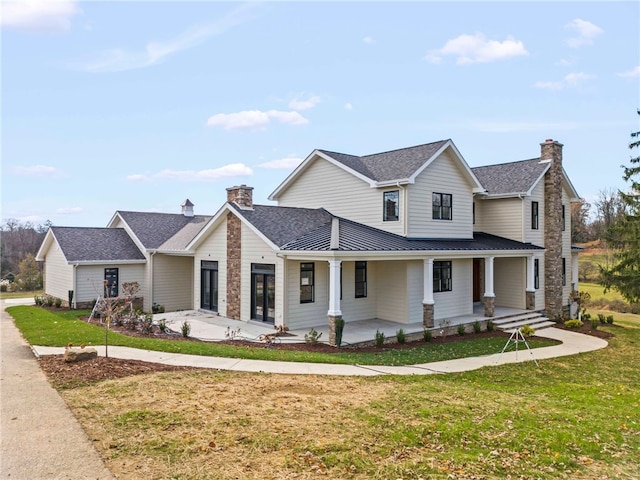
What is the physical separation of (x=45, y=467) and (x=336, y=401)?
446 centimetres

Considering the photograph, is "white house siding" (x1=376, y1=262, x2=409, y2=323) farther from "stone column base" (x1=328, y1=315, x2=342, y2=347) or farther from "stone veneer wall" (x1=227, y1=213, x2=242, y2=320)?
"stone veneer wall" (x1=227, y1=213, x2=242, y2=320)

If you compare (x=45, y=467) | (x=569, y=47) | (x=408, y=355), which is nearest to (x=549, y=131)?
(x=569, y=47)

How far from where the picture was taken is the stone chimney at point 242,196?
18.2m

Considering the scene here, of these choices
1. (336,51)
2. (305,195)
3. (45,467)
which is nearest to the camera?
(45,467)

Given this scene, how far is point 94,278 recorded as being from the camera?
23.0m

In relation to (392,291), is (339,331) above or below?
below

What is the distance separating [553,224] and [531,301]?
179 inches

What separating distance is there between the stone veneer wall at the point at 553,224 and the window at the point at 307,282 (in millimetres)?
13743

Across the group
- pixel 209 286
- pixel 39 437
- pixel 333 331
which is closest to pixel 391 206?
pixel 333 331

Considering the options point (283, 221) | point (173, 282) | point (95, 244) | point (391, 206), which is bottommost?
point (173, 282)

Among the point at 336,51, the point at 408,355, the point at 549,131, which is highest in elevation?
Answer: the point at 336,51

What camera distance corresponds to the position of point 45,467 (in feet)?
17.8

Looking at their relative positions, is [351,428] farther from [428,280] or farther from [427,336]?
[428,280]

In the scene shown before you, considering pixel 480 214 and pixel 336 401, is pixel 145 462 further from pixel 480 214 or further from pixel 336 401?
pixel 480 214
